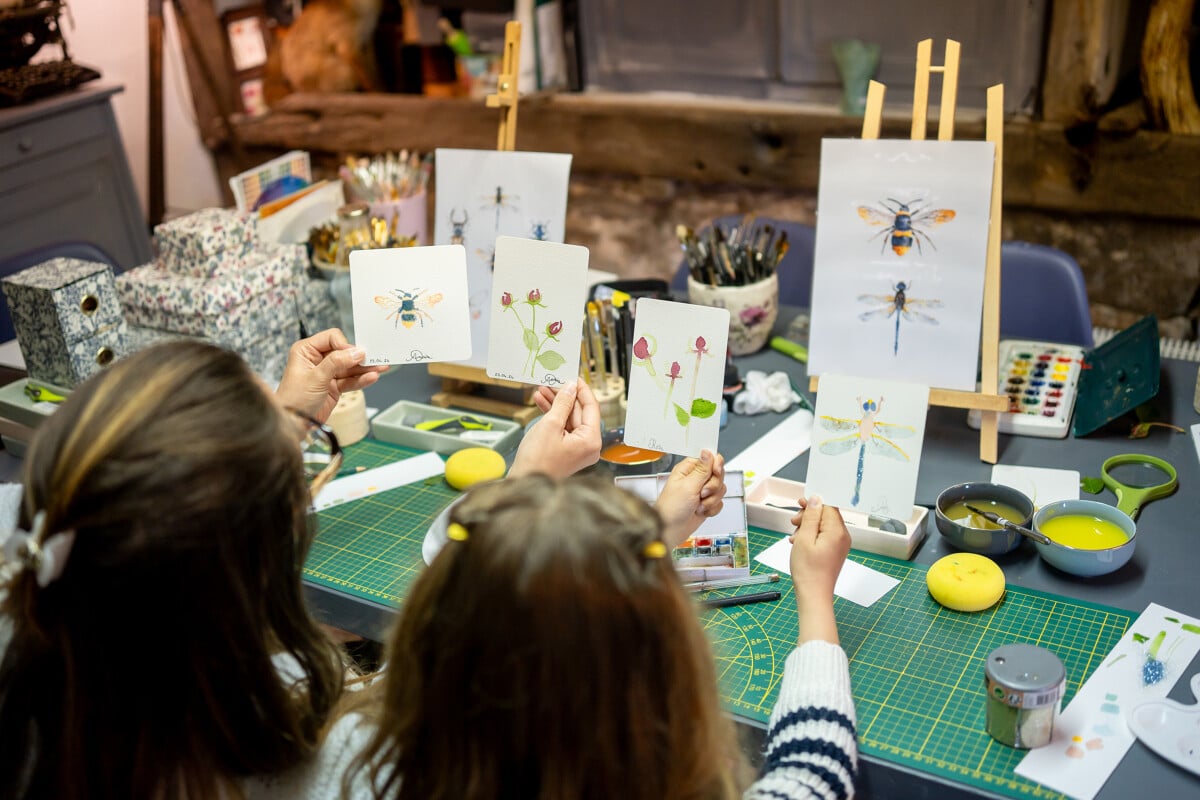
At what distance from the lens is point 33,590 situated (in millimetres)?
971

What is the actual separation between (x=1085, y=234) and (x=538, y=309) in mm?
2159

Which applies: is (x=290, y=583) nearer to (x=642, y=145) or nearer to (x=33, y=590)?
(x=33, y=590)

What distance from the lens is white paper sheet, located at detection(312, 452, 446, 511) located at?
6.22ft

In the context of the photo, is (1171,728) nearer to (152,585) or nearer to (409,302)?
(152,585)

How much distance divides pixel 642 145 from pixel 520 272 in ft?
6.88

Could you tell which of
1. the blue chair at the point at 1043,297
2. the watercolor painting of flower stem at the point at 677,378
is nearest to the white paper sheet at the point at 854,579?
the watercolor painting of flower stem at the point at 677,378

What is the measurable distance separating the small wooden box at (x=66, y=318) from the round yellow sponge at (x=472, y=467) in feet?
2.63

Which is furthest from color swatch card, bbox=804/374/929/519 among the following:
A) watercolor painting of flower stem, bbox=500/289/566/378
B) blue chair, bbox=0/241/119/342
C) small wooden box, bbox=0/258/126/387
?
blue chair, bbox=0/241/119/342

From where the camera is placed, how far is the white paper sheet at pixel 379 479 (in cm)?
190

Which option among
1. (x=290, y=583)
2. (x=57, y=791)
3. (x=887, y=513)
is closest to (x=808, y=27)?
(x=887, y=513)

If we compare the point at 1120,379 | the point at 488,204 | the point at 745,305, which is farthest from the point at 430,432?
the point at 1120,379

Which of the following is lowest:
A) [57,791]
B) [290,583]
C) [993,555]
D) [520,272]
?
[993,555]

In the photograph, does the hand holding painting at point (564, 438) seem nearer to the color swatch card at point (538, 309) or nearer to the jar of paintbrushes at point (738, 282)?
the color swatch card at point (538, 309)

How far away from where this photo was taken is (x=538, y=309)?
1786 millimetres
